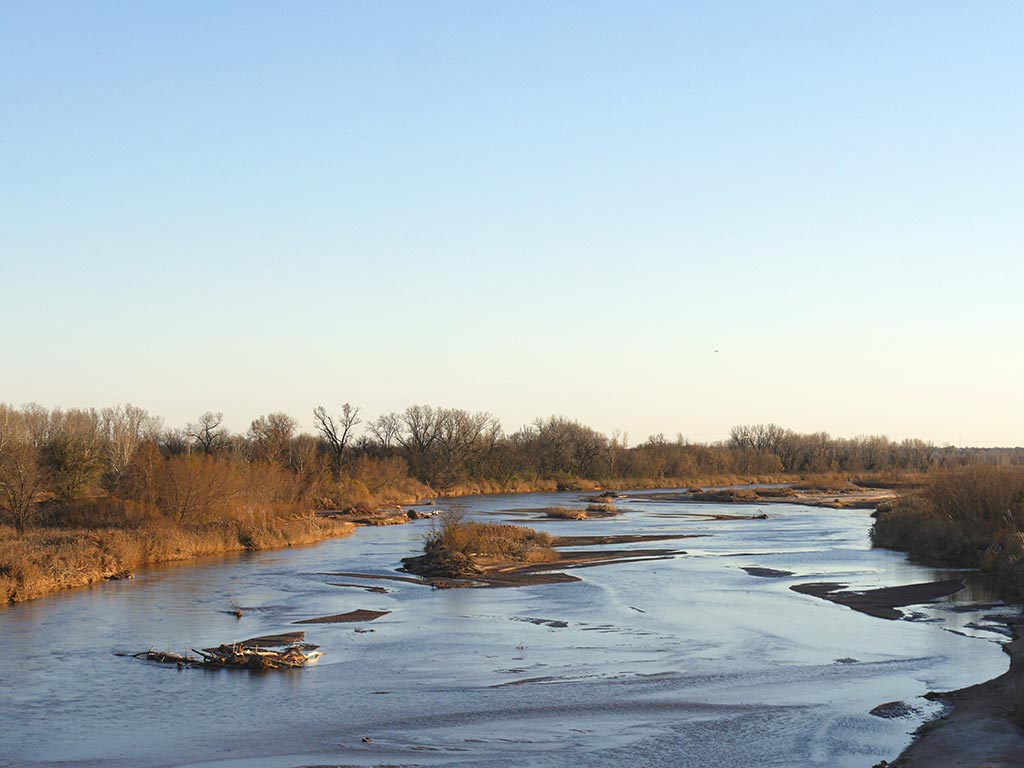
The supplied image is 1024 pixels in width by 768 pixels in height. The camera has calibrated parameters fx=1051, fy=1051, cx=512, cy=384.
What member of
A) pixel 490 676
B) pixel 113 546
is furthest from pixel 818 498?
pixel 490 676

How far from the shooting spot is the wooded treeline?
51.0 meters

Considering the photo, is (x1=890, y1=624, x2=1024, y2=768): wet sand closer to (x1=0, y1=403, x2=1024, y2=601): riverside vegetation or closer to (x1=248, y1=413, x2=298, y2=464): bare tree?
(x1=0, y1=403, x2=1024, y2=601): riverside vegetation

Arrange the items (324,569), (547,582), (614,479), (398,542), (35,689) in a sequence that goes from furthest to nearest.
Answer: (614,479), (398,542), (324,569), (547,582), (35,689)

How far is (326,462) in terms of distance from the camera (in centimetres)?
9081

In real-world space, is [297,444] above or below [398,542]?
above

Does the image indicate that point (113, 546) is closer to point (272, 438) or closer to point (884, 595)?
point (884, 595)

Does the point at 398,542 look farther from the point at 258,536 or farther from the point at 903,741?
the point at 903,741

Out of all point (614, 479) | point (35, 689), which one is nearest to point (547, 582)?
point (35, 689)

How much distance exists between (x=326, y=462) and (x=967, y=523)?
188 ft

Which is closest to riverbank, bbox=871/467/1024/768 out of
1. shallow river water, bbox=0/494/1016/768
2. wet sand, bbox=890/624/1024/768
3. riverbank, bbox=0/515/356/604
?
wet sand, bbox=890/624/1024/768

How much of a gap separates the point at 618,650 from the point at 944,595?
48.0 feet

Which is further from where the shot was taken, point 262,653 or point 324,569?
point 324,569

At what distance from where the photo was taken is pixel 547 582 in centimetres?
3791

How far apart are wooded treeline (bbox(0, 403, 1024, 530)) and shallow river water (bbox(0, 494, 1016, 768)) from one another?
1357 cm
